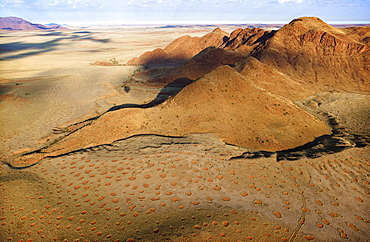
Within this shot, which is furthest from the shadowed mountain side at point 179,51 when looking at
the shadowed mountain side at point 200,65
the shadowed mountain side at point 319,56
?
the shadowed mountain side at point 319,56

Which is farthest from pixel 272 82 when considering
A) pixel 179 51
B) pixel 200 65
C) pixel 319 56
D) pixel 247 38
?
pixel 179 51

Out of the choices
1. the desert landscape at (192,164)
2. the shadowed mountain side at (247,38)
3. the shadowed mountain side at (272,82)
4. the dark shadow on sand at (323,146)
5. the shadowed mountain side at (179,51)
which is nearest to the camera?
the desert landscape at (192,164)

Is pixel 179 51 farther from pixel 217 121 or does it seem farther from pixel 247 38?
pixel 217 121

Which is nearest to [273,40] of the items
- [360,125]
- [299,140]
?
[360,125]

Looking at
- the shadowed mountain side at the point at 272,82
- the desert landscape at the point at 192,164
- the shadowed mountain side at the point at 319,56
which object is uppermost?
the shadowed mountain side at the point at 319,56

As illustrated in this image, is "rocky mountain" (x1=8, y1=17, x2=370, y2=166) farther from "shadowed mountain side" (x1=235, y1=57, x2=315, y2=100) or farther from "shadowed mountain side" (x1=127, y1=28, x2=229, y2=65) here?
"shadowed mountain side" (x1=127, y1=28, x2=229, y2=65)

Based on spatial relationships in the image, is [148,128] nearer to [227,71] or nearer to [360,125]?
[227,71]

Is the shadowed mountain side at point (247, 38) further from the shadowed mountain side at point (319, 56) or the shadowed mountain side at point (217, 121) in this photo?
the shadowed mountain side at point (217, 121)
